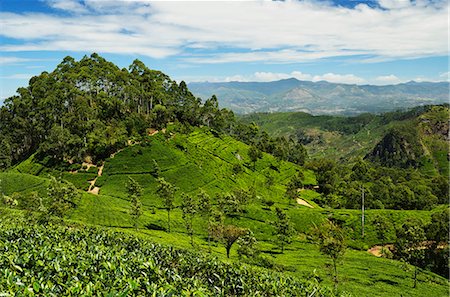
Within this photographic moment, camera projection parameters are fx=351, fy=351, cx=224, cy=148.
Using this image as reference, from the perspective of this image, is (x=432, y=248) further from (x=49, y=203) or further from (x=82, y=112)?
(x=82, y=112)

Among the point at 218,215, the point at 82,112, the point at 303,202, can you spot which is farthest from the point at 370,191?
the point at 82,112

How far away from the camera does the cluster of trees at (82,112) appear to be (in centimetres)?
10200

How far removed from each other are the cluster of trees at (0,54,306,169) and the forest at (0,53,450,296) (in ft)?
1.40

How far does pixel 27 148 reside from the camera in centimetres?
11975

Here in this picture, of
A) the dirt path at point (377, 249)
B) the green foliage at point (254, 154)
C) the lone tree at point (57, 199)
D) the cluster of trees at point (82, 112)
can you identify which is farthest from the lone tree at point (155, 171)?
the dirt path at point (377, 249)

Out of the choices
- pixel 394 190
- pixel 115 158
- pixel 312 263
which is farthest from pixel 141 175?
pixel 394 190

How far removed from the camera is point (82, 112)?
108 m

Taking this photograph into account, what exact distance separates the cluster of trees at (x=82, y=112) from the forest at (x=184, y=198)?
1.40 ft

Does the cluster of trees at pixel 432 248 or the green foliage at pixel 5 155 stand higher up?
the green foliage at pixel 5 155

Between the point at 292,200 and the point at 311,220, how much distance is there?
22.8 m

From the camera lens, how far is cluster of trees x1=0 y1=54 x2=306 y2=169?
102000 mm

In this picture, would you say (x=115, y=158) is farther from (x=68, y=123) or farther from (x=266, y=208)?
(x=266, y=208)

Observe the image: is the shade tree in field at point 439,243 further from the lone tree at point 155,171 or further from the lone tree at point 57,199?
the lone tree at point 155,171

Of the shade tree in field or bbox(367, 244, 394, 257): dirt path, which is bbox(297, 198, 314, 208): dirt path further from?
the shade tree in field
